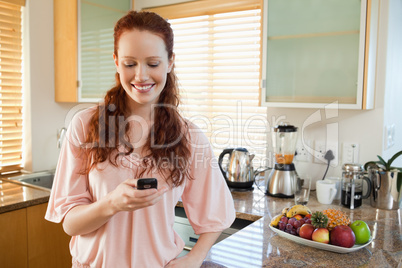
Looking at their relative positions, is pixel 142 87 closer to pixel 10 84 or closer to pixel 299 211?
pixel 299 211

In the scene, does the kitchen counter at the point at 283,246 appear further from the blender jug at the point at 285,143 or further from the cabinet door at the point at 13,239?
the blender jug at the point at 285,143

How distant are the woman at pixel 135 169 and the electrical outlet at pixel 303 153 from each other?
4.21 ft

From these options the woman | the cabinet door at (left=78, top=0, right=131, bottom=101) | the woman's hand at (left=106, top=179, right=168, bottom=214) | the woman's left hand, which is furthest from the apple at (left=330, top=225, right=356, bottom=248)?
the cabinet door at (left=78, top=0, right=131, bottom=101)

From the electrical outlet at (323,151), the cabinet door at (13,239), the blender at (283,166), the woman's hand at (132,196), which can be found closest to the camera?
the woman's hand at (132,196)

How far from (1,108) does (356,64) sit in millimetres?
2314

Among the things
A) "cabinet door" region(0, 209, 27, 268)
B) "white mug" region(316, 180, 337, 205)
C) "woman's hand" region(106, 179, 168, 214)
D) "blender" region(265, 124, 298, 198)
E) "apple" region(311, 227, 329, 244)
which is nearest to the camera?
"woman's hand" region(106, 179, 168, 214)


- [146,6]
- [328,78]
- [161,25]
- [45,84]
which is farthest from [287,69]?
[45,84]

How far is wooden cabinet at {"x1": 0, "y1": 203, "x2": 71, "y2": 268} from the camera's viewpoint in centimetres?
194

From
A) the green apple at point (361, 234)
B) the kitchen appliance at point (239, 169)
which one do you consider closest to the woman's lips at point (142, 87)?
the green apple at point (361, 234)

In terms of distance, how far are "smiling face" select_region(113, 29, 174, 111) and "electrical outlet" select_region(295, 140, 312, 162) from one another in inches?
59.4

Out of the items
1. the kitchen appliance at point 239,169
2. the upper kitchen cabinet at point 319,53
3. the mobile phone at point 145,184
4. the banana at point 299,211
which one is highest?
the upper kitchen cabinet at point 319,53

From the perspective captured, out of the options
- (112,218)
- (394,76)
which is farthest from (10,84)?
(394,76)

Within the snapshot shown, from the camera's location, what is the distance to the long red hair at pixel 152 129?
1.08m

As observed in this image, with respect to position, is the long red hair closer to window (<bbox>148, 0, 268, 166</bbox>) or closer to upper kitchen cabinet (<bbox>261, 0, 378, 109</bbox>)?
upper kitchen cabinet (<bbox>261, 0, 378, 109</bbox>)
